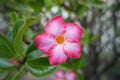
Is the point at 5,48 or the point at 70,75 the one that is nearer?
the point at 5,48

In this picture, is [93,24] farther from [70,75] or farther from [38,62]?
[38,62]

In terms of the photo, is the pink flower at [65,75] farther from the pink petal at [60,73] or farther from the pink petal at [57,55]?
the pink petal at [57,55]

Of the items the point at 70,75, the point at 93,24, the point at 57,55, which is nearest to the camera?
the point at 57,55

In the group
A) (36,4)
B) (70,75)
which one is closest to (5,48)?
(70,75)

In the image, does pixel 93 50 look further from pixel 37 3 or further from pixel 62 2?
pixel 37 3

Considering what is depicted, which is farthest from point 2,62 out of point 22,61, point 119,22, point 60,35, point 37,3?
point 119,22

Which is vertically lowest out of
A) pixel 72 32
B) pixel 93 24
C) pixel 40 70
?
pixel 93 24

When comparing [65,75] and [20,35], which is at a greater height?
[20,35]
